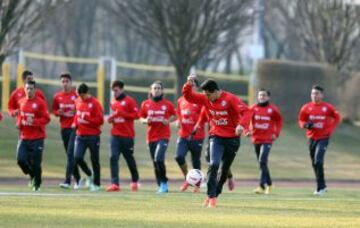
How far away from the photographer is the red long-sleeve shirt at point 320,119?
25781mm

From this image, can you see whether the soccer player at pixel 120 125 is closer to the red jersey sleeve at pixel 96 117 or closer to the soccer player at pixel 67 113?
the red jersey sleeve at pixel 96 117

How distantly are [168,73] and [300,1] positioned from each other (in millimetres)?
17490

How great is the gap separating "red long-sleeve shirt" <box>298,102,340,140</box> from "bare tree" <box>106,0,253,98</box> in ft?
52.3

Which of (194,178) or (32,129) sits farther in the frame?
(32,129)

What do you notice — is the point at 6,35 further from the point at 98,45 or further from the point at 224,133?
the point at 98,45

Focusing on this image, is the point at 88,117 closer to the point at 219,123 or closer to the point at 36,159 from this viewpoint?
the point at 36,159

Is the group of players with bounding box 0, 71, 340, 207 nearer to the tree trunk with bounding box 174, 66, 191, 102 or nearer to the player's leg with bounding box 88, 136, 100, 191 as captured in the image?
the player's leg with bounding box 88, 136, 100, 191

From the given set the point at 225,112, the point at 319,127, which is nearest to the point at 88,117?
the point at 319,127

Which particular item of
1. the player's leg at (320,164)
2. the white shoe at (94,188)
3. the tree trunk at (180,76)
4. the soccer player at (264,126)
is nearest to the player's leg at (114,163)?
the white shoe at (94,188)

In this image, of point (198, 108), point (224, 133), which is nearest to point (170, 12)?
point (198, 108)

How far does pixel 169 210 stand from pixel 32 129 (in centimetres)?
619

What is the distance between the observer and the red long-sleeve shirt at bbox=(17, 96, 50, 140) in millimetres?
24281

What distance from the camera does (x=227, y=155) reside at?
68.0 feet

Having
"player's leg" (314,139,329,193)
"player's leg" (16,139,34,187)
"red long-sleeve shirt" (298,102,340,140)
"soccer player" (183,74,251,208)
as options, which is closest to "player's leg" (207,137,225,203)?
"soccer player" (183,74,251,208)
